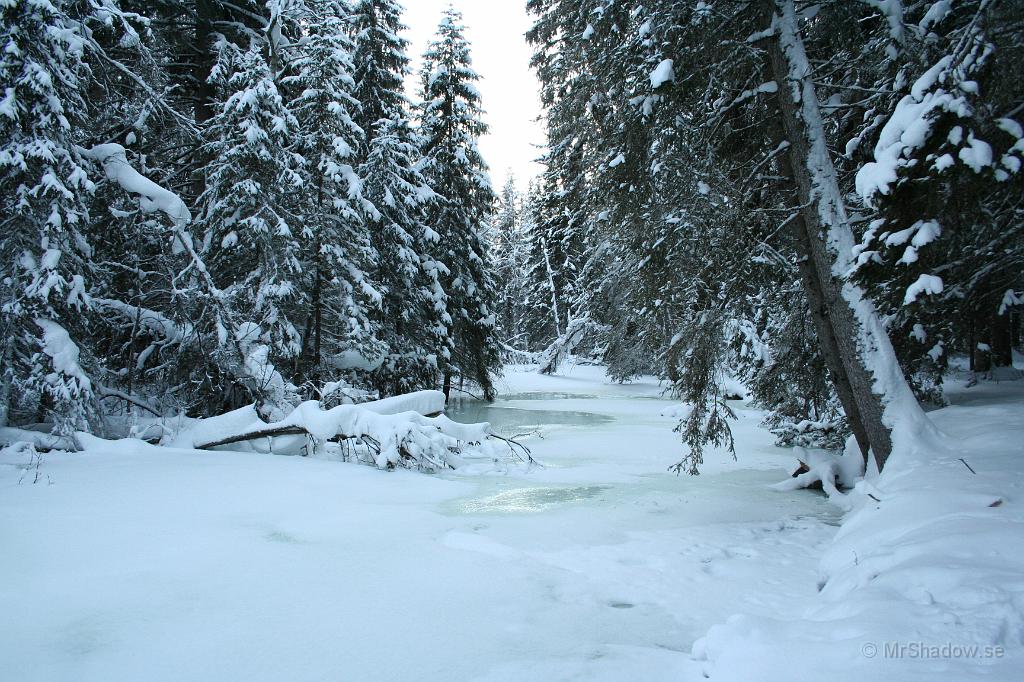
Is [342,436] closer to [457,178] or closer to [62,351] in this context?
[62,351]

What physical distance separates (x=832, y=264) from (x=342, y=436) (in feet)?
21.7

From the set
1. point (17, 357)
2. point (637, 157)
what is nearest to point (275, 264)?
point (17, 357)

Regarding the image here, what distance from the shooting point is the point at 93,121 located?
29.9 ft

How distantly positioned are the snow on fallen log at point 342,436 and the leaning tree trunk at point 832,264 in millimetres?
4626

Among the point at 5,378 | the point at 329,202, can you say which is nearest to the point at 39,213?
the point at 5,378

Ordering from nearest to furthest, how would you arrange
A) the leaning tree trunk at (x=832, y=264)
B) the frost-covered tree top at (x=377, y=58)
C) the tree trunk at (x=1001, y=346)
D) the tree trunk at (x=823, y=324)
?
1. the leaning tree trunk at (x=832, y=264)
2. the tree trunk at (x=823, y=324)
3. the tree trunk at (x=1001, y=346)
4. the frost-covered tree top at (x=377, y=58)

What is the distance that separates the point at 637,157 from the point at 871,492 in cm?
445

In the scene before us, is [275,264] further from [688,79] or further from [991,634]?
[991,634]

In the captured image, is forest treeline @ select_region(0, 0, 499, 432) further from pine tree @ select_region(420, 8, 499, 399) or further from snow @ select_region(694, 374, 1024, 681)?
snow @ select_region(694, 374, 1024, 681)

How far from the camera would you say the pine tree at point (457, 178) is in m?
19.3

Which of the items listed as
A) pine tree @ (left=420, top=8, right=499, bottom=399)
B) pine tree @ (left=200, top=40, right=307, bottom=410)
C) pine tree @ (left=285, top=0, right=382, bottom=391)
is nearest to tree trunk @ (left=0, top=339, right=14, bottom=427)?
pine tree @ (left=200, top=40, right=307, bottom=410)

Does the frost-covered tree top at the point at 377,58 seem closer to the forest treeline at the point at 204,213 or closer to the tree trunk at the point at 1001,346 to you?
the forest treeline at the point at 204,213

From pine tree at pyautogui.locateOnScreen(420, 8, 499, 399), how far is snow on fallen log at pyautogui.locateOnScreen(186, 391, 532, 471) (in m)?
10.3

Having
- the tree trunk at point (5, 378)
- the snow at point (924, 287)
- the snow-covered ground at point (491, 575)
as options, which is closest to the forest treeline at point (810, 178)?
the snow at point (924, 287)
